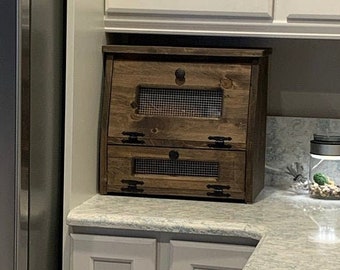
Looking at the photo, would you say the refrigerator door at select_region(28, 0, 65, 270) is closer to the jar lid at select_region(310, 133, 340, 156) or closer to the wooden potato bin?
the wooden potato bin

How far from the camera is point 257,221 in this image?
2.09m

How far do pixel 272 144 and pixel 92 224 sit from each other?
801 millimetres

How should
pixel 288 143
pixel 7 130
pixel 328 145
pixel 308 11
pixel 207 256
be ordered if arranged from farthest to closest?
pixel 288 143 < pixel 328 145 < pixel 308 11 < pixel 207 256 < pixel 7 130

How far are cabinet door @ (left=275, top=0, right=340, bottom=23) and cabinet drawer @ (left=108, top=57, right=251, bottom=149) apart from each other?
193 millimetres

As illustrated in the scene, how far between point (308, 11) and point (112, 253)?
0.93 m

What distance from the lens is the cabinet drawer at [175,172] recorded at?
233cm

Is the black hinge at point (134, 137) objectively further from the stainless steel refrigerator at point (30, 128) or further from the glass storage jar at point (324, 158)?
the glass storage jar at point (324, 158)

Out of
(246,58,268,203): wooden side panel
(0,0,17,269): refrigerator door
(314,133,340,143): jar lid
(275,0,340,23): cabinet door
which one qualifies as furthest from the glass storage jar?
(0,0,17,269): refrigerator door

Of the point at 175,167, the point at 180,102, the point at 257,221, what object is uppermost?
the point at 180,102

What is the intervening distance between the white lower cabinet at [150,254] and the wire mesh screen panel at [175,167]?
12.5 inches


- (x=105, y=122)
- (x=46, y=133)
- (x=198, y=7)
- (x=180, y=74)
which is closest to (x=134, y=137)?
(x=105, y=122)

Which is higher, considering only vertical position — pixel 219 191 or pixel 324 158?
pixel 324 158

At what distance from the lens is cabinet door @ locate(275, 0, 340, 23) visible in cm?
226

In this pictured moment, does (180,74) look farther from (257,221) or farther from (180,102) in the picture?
(257,221)
